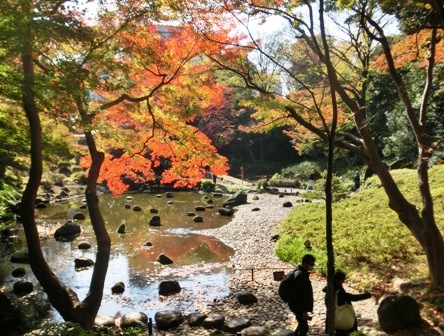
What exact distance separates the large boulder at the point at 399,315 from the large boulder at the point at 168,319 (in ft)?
14.3

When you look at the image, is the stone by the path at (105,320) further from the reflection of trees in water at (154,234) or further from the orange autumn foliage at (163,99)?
the orange autumn foliage at (163,99)

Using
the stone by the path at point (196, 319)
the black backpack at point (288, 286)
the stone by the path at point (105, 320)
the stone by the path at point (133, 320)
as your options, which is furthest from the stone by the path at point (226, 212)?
the black backpack at point (288, 286)

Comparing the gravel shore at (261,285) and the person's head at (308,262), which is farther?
the gravel shore at (261,285)

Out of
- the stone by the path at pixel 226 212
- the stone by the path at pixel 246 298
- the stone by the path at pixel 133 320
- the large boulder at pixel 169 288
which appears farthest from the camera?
the stone by the path at pixel 226 212

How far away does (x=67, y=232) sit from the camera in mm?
17297

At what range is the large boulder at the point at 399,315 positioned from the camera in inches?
238

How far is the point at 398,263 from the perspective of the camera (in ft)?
30.2

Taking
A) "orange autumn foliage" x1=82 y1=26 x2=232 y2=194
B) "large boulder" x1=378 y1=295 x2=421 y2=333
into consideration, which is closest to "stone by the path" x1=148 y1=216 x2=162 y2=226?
"orange autumn foliage" x1=82 y1=26 x2=232 y2=194

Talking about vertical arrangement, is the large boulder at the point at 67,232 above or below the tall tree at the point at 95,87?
below

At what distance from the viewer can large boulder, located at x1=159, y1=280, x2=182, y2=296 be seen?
1054 cm

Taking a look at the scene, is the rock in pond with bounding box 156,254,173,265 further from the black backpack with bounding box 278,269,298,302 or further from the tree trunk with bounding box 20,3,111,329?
the black backpack with bounding box 278,269,298,302

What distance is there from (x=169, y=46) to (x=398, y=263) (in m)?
8.00

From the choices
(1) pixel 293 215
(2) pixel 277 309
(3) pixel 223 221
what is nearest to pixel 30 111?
(2) pixel 277 309

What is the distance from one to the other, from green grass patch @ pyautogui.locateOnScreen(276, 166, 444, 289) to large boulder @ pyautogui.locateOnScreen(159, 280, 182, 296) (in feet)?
12.7
